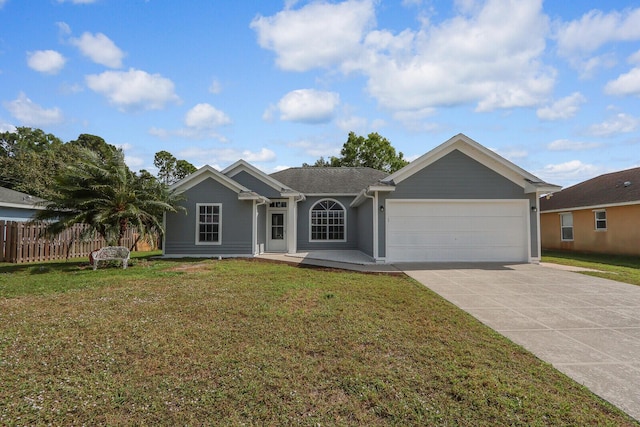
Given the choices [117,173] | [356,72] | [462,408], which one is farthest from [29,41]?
[462,408]

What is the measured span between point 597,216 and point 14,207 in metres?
29.7

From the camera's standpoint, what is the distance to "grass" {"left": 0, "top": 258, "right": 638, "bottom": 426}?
8.83 ft

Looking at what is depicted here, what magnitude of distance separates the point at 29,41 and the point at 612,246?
1010 inches

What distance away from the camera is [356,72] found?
42.4ft

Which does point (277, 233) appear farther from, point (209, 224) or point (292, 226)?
point (209, 224)

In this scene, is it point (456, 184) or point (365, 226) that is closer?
point (456, 184)

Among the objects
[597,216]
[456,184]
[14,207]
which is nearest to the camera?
[456,184]

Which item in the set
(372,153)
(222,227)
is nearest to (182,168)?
(372,153)

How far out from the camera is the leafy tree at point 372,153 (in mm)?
38656

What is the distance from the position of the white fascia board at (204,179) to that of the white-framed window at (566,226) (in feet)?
61.2

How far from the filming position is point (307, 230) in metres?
17.6

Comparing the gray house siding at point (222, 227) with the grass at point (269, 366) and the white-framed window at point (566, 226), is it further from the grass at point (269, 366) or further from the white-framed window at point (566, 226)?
the white-framed window at point (566, 226)

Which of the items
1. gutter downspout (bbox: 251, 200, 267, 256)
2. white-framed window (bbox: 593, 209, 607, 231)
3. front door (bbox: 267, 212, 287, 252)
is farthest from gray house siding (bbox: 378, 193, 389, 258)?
white-framed window (bbox: 593, 209, 607, 231)

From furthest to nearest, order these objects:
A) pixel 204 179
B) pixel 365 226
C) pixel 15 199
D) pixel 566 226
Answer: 1. pixel 566 226
2. pixel 15 199
3. pixel 365 226
4. pixel 204 179
